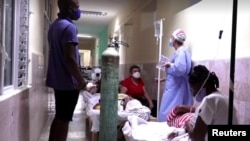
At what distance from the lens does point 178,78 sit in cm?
319

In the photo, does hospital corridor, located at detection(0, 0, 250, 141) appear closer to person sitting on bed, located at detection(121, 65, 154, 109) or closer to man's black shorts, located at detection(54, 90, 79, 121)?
man's black shorts, located at detection(54, 90, 79, 121)

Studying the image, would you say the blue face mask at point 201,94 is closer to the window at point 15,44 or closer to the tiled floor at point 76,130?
the window at point 15,44

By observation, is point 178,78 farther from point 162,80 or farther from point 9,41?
point 9,41

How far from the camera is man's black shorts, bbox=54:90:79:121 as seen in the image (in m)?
2.30

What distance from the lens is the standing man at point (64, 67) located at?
2180 mm

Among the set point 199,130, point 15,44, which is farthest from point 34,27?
point 199,130

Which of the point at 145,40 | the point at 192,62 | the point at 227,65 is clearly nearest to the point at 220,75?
the point at 227,65

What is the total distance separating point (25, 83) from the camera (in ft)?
8.50

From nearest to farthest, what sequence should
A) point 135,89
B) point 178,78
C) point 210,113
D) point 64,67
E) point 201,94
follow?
point 210,113, point 201,94, point 64,67, point 178,78, point 135,89

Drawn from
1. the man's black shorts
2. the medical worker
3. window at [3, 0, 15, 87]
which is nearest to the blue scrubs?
the medical worker

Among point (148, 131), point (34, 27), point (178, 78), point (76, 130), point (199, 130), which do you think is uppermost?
point (34, 27)

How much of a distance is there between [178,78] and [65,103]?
4.57 feet

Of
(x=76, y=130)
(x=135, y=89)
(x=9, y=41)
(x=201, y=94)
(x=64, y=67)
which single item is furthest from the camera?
(x=76, y=130)

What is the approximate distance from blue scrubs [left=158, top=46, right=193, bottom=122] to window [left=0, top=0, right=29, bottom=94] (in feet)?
5.01
